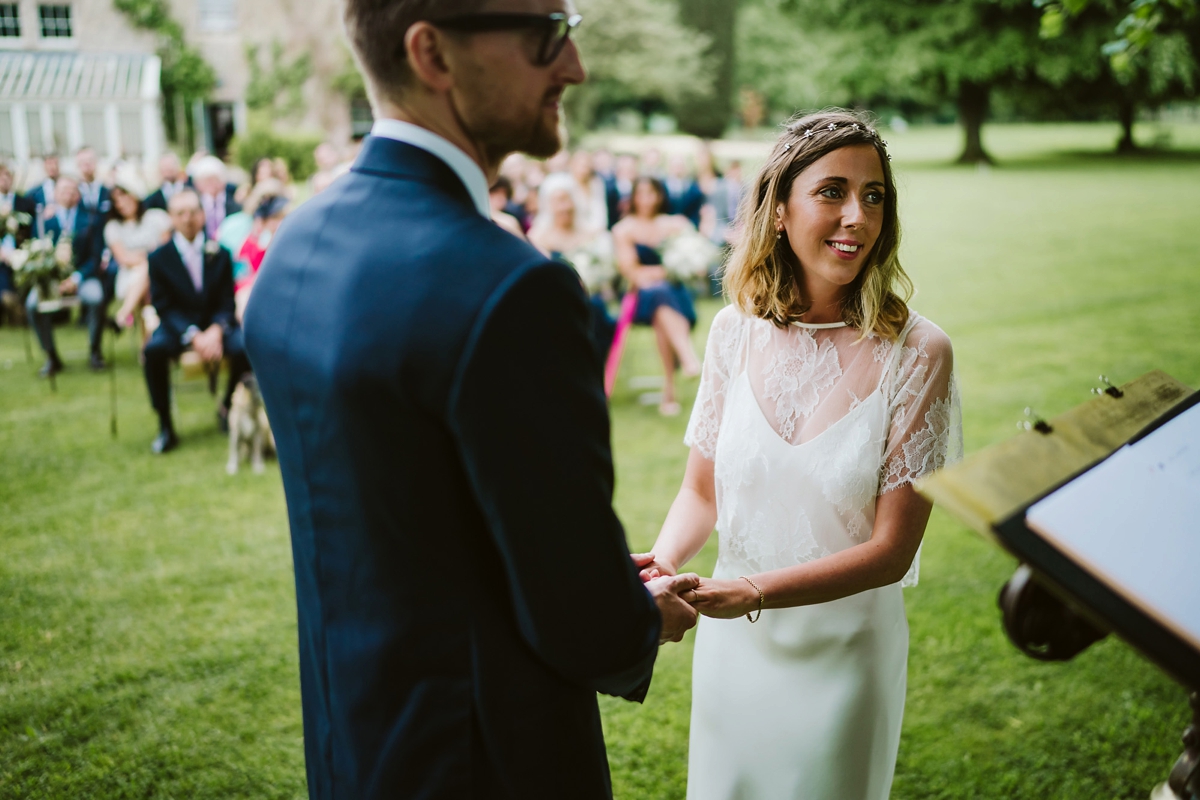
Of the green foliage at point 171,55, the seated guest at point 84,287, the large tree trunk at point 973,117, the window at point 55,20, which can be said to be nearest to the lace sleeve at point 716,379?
the seated guest at point 84,287

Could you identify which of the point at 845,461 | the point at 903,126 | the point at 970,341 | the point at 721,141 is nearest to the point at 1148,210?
the point at 970,341

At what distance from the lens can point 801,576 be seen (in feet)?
6.61

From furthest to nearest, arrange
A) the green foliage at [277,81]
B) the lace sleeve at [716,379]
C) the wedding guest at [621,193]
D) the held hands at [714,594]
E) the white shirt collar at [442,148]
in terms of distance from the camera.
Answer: the green foliage at [277,81] < the wedding guest at [621,193] < the lace sleeve at [716,379] < the held hands at [714,594] < the white shirt collar at [442,148]

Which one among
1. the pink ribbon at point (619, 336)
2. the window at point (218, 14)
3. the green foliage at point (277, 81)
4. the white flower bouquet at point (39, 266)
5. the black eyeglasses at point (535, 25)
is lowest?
the pink ribbon at point (619, 336)

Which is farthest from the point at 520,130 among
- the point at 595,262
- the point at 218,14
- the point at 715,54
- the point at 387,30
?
the point at 715,54

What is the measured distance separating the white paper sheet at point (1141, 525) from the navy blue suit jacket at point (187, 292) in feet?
25.9

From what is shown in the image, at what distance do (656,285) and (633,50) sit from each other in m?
37.8

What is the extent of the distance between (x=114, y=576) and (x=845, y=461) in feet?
15.9

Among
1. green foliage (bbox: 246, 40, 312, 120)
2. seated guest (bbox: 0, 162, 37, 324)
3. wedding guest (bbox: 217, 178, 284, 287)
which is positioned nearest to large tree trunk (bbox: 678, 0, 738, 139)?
green foliage (bbox: 246, 40, 312, 120)

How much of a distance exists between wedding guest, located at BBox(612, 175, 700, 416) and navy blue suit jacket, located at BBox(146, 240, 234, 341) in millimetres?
3779

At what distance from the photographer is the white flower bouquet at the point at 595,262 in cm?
861

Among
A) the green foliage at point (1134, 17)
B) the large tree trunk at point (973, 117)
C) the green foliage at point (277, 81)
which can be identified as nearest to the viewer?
the green foliage at point (1134, 17)

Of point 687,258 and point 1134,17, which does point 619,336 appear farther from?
point 1134,17
